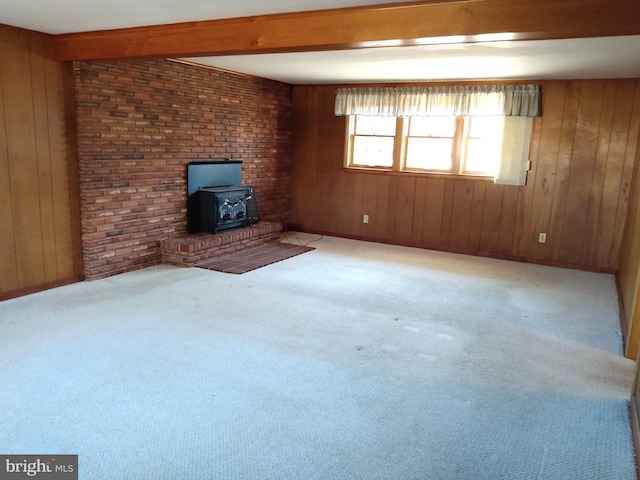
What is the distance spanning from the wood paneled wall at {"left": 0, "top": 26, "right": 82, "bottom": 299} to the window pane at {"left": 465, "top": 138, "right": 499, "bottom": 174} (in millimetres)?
4492

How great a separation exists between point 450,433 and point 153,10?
10.00ft

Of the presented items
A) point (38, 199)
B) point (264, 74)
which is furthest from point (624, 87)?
point (38, 199)

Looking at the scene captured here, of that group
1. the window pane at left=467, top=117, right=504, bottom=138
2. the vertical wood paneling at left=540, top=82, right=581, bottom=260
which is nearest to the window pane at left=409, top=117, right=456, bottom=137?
the window pane at left=467, top=117, right=504, bottom=138

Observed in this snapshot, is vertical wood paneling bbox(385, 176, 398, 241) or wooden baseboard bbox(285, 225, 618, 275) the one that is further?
vertical wood paneling bbox(385, 176, 398, 241)

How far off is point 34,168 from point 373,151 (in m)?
4.20

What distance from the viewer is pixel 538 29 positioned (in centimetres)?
242

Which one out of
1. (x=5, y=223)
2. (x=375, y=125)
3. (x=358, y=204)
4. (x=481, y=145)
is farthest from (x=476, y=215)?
(x=5, y=223)

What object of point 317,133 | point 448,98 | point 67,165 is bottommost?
point 67,165

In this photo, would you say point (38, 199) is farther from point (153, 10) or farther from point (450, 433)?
point (450, 433)

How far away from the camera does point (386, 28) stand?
273 centimetres

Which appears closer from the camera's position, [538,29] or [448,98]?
[538,29]

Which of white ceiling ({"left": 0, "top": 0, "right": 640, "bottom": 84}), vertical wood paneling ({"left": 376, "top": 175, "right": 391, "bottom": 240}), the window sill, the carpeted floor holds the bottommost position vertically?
the carpeted floor

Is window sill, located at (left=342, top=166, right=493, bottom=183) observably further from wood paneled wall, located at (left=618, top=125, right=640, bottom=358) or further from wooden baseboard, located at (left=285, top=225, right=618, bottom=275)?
wood paneled wall, located at (left=618, top=125, right=640, bottom=358)

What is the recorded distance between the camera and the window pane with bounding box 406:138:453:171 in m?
6.27
